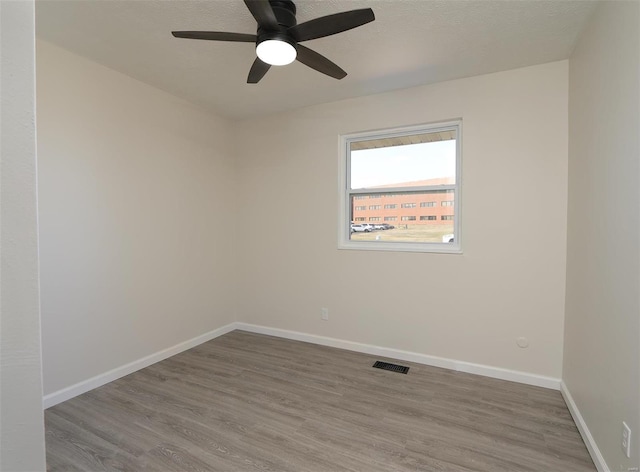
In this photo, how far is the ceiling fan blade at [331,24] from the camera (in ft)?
5.36

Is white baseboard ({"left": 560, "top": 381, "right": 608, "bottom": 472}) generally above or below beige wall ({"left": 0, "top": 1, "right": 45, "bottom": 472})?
below

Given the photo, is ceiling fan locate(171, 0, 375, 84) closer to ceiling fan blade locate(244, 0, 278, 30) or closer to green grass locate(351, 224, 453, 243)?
ceiling fan blade locate(244, 0, 278, 30)

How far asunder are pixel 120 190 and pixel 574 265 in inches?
146

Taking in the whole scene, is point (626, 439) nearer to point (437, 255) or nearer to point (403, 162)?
point (437, 255)

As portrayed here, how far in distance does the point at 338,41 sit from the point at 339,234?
1851 mm

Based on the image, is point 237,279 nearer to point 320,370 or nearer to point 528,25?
point 320,370

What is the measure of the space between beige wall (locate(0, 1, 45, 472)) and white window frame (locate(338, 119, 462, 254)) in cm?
296

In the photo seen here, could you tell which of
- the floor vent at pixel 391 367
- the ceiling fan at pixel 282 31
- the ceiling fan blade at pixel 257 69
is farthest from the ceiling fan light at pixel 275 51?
the floor vent at pixel 391 367

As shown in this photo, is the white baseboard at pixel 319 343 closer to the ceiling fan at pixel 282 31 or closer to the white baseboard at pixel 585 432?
the white baseboard at pixel 585 432

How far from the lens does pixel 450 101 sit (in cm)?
297

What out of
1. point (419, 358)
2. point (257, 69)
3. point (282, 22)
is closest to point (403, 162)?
point (257, 69)

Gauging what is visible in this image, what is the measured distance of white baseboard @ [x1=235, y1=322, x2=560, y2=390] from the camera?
271cm

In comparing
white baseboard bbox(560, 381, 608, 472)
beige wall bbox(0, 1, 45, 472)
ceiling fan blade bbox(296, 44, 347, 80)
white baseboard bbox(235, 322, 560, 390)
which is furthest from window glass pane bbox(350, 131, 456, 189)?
beige wall bbox(0, 1, 45, 472)

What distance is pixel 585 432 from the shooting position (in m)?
1.98
